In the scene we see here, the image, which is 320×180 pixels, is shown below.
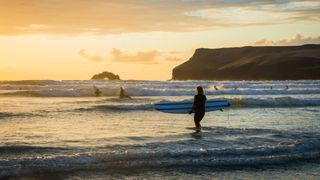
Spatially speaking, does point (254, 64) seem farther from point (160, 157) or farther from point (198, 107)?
point (160, 157)

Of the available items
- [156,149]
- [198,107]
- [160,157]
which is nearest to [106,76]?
[198,107]

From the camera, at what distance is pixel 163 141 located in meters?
14.1

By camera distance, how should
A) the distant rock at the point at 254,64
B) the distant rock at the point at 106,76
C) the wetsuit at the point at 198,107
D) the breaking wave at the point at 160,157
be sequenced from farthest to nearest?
the distant rock at the point at 254,64
the distant rock at the point at 106,76
the wetsuit at the point at 198,107
the breaking wave at the point at 160,157

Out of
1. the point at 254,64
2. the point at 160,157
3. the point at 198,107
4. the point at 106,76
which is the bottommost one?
the point at 160,157

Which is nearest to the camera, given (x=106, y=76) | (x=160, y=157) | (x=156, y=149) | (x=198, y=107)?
(x=160, y=157)

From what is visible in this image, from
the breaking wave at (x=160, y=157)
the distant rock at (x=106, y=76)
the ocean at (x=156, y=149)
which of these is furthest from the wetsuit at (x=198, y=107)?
the distant rock at (x=106, y=76)

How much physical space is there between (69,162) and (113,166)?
998 mm

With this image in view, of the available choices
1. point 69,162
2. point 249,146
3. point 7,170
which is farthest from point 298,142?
point 7,170

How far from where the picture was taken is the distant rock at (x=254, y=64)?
13575 cm

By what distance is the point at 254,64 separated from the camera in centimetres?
14962

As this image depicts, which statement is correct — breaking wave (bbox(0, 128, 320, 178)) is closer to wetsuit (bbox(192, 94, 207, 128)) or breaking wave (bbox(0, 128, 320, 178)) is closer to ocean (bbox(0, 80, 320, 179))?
ocean (bbox(0, 80, 320, 179))

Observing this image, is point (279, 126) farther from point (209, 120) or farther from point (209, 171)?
point (209, 171)

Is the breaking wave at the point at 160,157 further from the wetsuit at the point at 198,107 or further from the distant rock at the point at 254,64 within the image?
the distant rock at the point at 254,64

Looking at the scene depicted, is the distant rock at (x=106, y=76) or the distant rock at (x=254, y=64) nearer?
the distant rock at (x=106, y=76)
